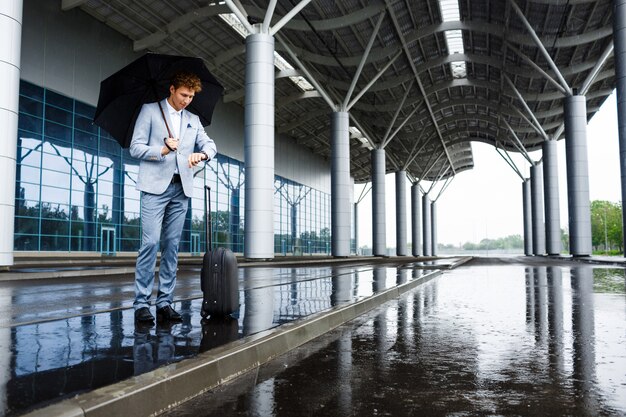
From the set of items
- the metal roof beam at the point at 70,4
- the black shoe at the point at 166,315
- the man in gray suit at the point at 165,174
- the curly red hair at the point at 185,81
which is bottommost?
the black shoe at the point at 166,315

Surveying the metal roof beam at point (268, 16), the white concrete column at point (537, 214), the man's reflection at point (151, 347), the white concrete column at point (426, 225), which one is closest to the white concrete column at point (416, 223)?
the white concrete column at point (426, 225)

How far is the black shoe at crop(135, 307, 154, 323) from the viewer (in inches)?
175

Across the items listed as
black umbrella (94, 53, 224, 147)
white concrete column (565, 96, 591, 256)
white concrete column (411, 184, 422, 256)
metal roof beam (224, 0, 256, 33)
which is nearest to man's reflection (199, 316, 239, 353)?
black umbrella (94, 53, 224, 147)

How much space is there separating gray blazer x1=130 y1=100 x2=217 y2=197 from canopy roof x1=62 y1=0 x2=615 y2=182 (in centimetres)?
1926

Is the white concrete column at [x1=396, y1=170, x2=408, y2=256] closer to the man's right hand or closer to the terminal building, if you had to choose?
the terminal building

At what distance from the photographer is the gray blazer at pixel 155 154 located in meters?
4.25

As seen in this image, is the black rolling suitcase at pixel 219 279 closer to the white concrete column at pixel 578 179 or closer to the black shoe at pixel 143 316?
the black shoe at pixel 143 316

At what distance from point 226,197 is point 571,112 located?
88.3 ft

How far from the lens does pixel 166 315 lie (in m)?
4.63

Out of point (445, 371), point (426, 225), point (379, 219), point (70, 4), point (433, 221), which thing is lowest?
point (445, 371)

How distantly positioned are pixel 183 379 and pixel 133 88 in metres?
2.62

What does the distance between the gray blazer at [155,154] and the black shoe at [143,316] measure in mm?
996

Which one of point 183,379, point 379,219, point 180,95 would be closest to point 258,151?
point 180,95

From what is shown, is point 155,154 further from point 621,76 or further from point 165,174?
point 621,76
